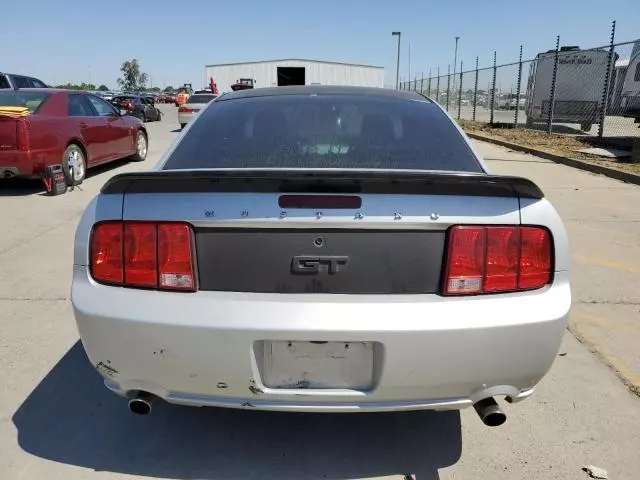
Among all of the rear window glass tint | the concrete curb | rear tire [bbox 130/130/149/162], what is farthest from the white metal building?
rear tire [bbox 130/130/149/162]

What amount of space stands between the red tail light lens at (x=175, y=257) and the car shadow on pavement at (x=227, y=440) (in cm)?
89

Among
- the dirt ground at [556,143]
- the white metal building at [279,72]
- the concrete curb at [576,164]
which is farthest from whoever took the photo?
the white metal building at [279,72]

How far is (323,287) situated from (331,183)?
38 cm

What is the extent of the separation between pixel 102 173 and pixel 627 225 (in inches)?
350

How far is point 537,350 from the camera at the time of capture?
1.98 metres

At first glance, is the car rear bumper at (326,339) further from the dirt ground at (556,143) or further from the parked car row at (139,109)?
the parked car row at (139,109)

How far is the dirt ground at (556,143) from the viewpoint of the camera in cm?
1080

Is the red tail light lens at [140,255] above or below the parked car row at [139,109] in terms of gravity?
below

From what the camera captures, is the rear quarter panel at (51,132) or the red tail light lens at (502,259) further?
the rear quarter panel at (51,132)

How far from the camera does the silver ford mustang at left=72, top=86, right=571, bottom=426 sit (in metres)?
1.89

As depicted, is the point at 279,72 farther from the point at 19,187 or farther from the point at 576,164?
the point at 19,187

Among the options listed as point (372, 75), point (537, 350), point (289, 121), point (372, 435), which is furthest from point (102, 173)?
point (372, 75)

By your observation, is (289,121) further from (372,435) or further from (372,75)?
(372,75)

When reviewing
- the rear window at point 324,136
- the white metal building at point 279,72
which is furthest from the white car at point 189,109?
the white metal building at point 279,72
